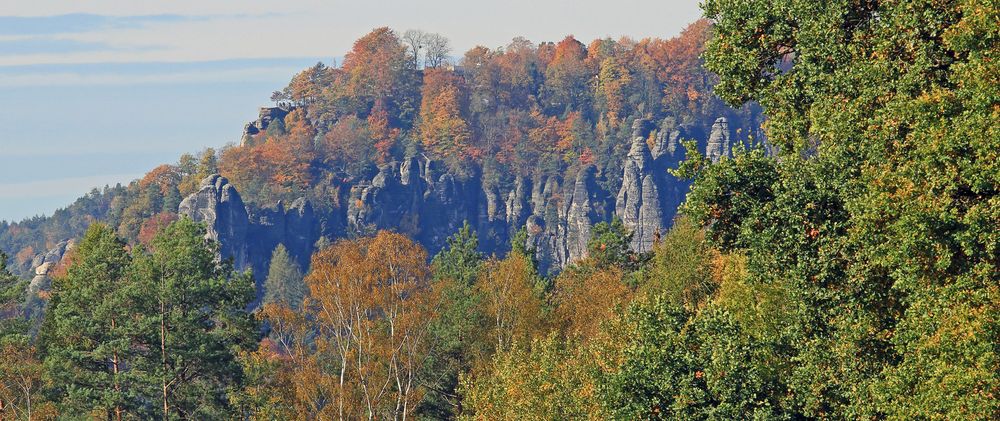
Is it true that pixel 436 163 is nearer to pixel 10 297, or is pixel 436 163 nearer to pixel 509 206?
pixel 509 206

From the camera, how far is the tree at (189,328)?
151ft

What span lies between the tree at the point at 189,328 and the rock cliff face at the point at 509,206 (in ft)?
376

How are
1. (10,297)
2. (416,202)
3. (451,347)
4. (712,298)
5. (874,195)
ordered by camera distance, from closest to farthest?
(874,195)
(712,298)
(10,297)
(451,347)
(416,202)

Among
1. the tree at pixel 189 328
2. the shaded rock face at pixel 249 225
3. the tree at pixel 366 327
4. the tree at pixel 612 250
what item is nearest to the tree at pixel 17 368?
the tree at pixel 189 328

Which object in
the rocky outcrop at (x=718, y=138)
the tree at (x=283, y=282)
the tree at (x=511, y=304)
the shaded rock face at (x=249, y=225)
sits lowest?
the tree at (x=283, y=282)

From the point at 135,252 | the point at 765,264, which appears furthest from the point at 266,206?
the point at 765,264

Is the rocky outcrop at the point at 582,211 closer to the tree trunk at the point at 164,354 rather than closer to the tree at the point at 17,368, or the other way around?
the tree trunk at the point at 164,354

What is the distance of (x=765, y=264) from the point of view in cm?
2142

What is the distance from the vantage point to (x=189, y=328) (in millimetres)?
46688

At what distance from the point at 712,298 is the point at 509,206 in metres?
152

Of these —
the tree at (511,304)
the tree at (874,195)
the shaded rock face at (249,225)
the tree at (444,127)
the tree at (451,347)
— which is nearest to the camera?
the tree at (874,195)

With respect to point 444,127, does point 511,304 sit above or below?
below

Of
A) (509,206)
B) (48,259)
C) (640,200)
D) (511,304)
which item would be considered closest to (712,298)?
→ (511,304)

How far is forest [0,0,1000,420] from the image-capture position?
18203 mm
